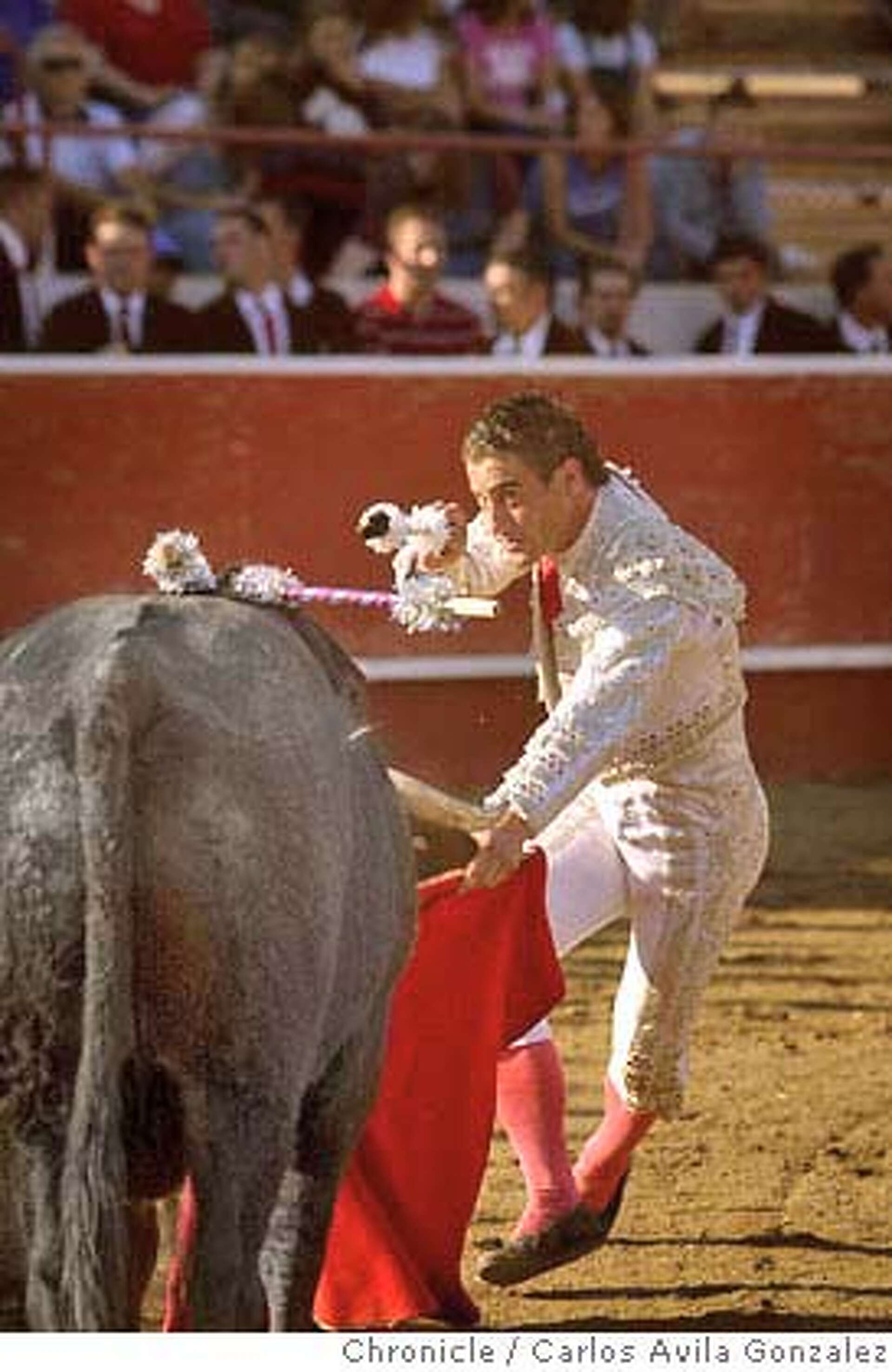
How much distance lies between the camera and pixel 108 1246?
3.14m

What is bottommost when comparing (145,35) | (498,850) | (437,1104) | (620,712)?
(437,1104)

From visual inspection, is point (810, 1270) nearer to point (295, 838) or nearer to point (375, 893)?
point (375, 893)

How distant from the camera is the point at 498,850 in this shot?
13.2 feet

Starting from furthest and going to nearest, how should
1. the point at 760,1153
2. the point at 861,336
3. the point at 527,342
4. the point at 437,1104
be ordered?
the point at 861,336, the point at 527,342, the point at 760,1153, the point at 437,1104

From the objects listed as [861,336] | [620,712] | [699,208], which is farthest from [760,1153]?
[699,208]

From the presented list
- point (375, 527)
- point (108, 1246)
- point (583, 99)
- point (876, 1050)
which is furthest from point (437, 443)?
point (108, 1246)

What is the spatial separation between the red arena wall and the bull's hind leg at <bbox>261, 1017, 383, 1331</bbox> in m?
5.00

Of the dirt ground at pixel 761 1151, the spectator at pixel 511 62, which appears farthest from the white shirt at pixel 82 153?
the dirt ground at pixel 761 1151

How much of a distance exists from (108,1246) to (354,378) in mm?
5870

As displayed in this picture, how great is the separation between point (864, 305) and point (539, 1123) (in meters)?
5.74

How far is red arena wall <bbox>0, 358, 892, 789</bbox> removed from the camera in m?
8.69

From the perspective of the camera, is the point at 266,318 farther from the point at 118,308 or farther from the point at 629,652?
the point at 629,652

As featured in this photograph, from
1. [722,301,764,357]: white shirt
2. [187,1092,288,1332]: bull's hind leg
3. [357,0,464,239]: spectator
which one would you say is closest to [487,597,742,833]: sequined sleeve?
[187,1092,288,1332]: bull's hind leg

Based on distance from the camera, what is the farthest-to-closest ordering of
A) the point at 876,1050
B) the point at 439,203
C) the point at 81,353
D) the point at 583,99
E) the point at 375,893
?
the point at 583,99 → the point at 439,203 → the point at 81,353 → the point at 876,1050 → the point at 375,893
